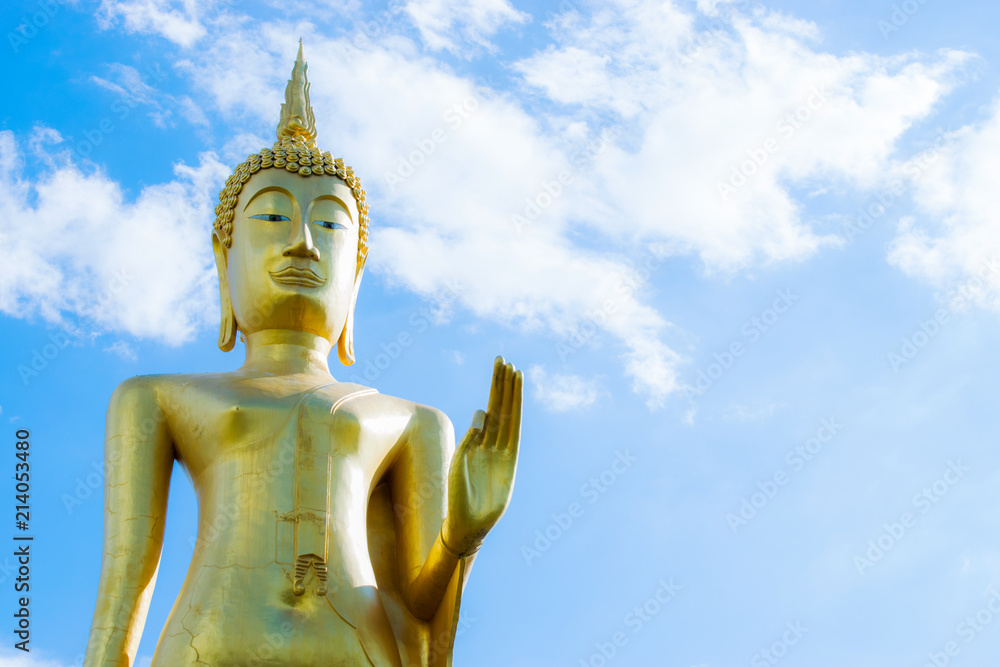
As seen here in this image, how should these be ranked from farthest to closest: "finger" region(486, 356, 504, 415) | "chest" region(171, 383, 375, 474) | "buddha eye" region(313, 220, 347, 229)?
"buddha eye" region(313, 220, 347, 229)
"chest" region(171, 383, 375, 474)
"finger" region(486, 356, 504, 415)

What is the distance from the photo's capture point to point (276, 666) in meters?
7.92

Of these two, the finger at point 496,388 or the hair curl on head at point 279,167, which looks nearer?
the finger at point 496,388

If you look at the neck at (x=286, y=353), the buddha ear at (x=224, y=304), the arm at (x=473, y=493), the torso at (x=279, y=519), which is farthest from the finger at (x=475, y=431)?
the buddha ear at (x=224, y=304)

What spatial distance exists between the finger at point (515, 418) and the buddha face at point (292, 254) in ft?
7.08

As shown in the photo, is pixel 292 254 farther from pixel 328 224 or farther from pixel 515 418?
pixel 515 418

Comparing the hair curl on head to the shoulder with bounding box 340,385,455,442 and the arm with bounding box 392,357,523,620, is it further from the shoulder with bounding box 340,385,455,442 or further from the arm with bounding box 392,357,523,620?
the arm with bounding box 392,357,523,620

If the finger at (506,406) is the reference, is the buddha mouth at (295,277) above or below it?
above

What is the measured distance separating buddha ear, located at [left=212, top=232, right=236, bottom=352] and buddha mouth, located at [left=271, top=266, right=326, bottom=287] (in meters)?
0.60

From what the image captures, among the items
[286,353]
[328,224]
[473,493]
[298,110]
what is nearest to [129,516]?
[286,353]

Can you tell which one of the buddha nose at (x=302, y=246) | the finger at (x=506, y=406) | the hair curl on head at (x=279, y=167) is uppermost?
the hair curl on head at (x=279, y=167)

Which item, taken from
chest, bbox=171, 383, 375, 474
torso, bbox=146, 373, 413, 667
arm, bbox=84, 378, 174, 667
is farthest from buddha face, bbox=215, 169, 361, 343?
arm, bbox=84, 378, 174, 667

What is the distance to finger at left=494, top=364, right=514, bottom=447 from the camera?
8047 mm

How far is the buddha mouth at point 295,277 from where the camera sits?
9.59 meters

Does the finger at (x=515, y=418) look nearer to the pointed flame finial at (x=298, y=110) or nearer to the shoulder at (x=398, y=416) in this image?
the shoulder at (x=398, y=416)
